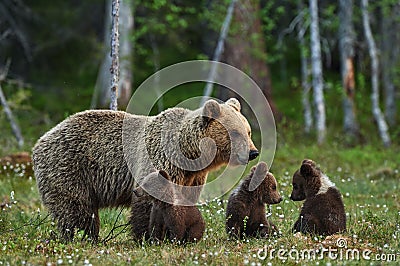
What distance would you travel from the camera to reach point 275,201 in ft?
26.4

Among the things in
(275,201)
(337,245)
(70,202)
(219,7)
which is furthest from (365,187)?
(219,7)

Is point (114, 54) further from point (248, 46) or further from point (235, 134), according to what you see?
point (248, 46)

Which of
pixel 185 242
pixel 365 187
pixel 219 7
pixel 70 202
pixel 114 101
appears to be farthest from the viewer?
pixel 219 7

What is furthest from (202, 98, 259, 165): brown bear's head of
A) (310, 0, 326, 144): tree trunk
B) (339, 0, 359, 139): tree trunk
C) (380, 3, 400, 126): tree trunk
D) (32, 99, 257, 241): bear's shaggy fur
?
(380, 3, 400, 126): tree trunk

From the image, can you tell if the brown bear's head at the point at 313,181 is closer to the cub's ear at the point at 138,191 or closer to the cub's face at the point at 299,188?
the cub's face at the point at 299,188

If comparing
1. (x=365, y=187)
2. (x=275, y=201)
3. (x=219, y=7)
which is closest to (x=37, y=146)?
(x=275, y=201)

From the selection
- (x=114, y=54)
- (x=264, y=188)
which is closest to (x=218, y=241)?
(x=264, y=188)

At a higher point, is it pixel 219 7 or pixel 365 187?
pixel 219 7

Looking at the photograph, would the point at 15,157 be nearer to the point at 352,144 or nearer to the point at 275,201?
the point at 275,201

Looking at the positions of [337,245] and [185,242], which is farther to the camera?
[185,242]

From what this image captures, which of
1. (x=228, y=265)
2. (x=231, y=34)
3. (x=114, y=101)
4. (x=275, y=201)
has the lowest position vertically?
(x=228, y=265)

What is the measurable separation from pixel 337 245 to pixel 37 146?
3913mm

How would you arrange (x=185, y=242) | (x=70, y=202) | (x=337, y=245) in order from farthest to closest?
(x=70, y=202) → (x=185, y=242) → (x=337, y=245)

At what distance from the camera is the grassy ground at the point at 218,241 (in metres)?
6.56
